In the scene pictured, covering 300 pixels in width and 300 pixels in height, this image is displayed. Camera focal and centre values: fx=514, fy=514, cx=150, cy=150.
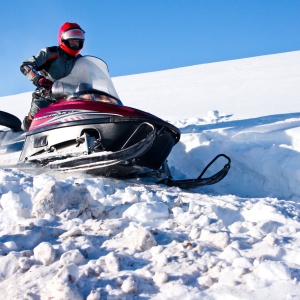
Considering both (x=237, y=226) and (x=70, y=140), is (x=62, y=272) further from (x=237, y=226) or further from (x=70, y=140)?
(x=70, y=140)

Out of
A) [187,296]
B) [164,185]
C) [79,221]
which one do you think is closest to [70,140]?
[164,185]

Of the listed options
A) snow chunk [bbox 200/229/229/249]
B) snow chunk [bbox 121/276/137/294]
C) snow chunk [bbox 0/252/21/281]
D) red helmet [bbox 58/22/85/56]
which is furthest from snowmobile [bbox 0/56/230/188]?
snow chunk [bbox 121/276/137/294]

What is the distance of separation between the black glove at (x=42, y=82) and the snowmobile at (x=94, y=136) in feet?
0.51

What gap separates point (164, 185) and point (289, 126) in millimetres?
3171

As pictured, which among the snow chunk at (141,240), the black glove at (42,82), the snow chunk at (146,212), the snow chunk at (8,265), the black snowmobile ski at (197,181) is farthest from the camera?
the black glove at (42,82)

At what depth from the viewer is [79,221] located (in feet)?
10.8

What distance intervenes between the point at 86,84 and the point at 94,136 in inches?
28.9

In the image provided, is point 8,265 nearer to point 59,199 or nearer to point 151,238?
point 151,238

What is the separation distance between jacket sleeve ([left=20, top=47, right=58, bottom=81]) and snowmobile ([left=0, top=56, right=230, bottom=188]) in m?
0.36

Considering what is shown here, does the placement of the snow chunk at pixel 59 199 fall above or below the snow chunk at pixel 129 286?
above

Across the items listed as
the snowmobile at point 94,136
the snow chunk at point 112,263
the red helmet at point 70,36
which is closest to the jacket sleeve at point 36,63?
the red helmet at point 70,36

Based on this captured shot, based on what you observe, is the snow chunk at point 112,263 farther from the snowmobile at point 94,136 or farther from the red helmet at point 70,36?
the red helmet at point 70,36

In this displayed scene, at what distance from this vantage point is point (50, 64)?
5.88m

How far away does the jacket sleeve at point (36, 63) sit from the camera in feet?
18.6
